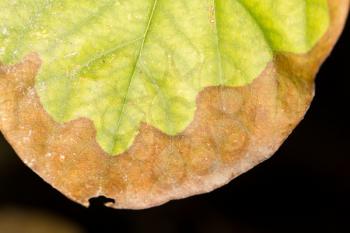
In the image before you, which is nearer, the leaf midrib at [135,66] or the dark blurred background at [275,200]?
the leaf midrib at [135,66]

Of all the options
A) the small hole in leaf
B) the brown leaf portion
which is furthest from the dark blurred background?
the brown leaf portion

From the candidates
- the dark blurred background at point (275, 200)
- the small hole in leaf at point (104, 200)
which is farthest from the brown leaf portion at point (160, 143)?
the dark blurred background at point (275, 200)

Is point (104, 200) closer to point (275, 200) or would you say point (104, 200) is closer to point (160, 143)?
point (160, 143)

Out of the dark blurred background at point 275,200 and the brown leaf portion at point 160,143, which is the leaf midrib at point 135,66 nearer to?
the brown leaf portion at point 160,143

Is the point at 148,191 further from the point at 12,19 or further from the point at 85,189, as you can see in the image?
the point at 12,19

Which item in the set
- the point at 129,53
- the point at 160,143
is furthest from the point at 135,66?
the point at 160,143

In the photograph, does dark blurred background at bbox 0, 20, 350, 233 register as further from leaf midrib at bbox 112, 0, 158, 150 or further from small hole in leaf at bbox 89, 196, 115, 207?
leaf midrib at bbox 112, 0, 158, 150
